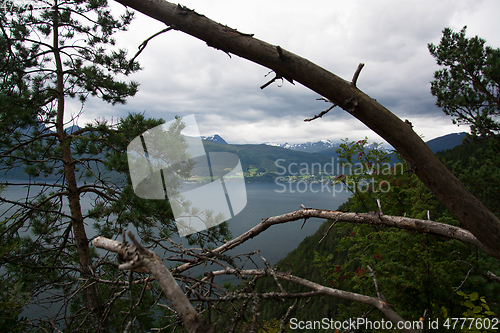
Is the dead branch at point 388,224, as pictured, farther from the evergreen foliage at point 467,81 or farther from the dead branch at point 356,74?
the evergreen foliage at point 467,81

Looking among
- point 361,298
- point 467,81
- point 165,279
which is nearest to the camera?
point 165,279

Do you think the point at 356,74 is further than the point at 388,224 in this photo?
No

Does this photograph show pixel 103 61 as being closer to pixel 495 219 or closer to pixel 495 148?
pixel 495 219

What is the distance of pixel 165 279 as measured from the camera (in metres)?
0.96

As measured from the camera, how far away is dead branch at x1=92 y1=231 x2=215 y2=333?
0.86 m

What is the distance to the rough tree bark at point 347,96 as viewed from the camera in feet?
4.34

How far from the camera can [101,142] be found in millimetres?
4707
